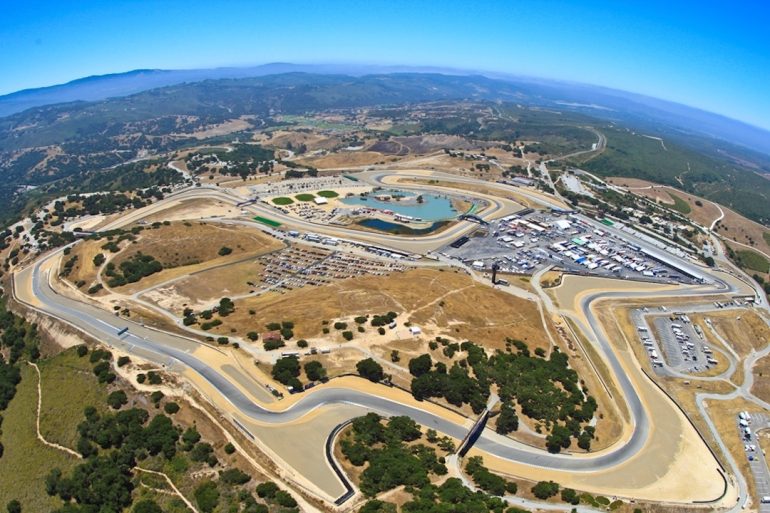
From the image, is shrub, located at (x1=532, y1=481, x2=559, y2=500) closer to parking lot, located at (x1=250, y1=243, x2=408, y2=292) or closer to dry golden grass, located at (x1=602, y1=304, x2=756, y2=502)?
dry golden grass, located at (x1=602, y1=304, x2=756, y2=502)

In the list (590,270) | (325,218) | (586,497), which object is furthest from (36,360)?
(590,270)

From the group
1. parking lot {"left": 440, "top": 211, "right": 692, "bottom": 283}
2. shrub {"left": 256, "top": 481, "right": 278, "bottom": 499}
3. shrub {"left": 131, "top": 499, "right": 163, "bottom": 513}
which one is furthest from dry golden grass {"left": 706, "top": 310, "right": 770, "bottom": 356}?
shrub {"left": 131, "top": 499, "right": 163, "bottom": 513}

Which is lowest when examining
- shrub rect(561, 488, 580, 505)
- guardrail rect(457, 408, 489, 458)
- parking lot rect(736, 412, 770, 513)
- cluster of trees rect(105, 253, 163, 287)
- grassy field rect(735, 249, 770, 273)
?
parking lot rect(736, 412, 770, 513)

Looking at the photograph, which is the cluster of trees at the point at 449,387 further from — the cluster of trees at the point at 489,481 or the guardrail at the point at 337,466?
the guardrail at the point at 337,466

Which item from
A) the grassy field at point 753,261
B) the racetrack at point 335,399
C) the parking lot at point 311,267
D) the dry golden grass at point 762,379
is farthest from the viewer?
the grassy field at point 753,261

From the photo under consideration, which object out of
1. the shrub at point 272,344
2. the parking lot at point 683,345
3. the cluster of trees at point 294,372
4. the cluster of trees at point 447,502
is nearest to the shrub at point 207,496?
the cluster of trees at point 447,502

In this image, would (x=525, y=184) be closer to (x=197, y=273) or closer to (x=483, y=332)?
(x=483, y=332)
